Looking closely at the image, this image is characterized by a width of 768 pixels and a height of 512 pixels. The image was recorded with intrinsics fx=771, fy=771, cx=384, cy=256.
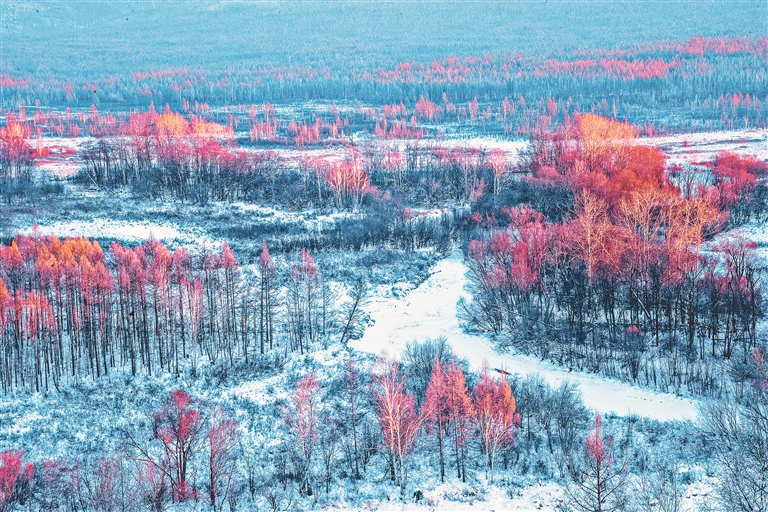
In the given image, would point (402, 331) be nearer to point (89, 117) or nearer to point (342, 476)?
point (342, 476)

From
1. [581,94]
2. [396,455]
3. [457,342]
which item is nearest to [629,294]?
[457,342]

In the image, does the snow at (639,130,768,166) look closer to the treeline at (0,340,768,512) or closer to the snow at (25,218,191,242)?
the snow at (25,218,191,242)

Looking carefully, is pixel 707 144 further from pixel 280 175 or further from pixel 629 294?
pixel 629 294

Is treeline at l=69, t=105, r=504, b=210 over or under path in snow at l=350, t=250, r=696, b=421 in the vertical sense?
over

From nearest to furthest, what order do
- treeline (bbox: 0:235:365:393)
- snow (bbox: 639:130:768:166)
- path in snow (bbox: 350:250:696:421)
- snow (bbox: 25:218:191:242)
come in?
path in snow (bbox: 350:250:696:421) → treeline (bbox: 0:235:365:393) → snow (bbox: 25:218:191:242) → snow (bbox: 639:130:768:166)

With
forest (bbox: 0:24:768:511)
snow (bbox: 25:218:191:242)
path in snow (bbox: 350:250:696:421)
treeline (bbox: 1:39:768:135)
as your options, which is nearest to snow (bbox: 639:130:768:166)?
treeline (bbox: 1:39:768:135)

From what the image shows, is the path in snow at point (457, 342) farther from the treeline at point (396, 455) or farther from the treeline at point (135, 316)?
the treeline at point (135, 316)

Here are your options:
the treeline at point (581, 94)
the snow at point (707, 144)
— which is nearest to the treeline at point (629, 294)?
the snow at point (707, 144)

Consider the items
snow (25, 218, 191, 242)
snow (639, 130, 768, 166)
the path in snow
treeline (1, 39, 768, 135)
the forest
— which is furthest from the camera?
treeline (1, 39, 768, 135)
